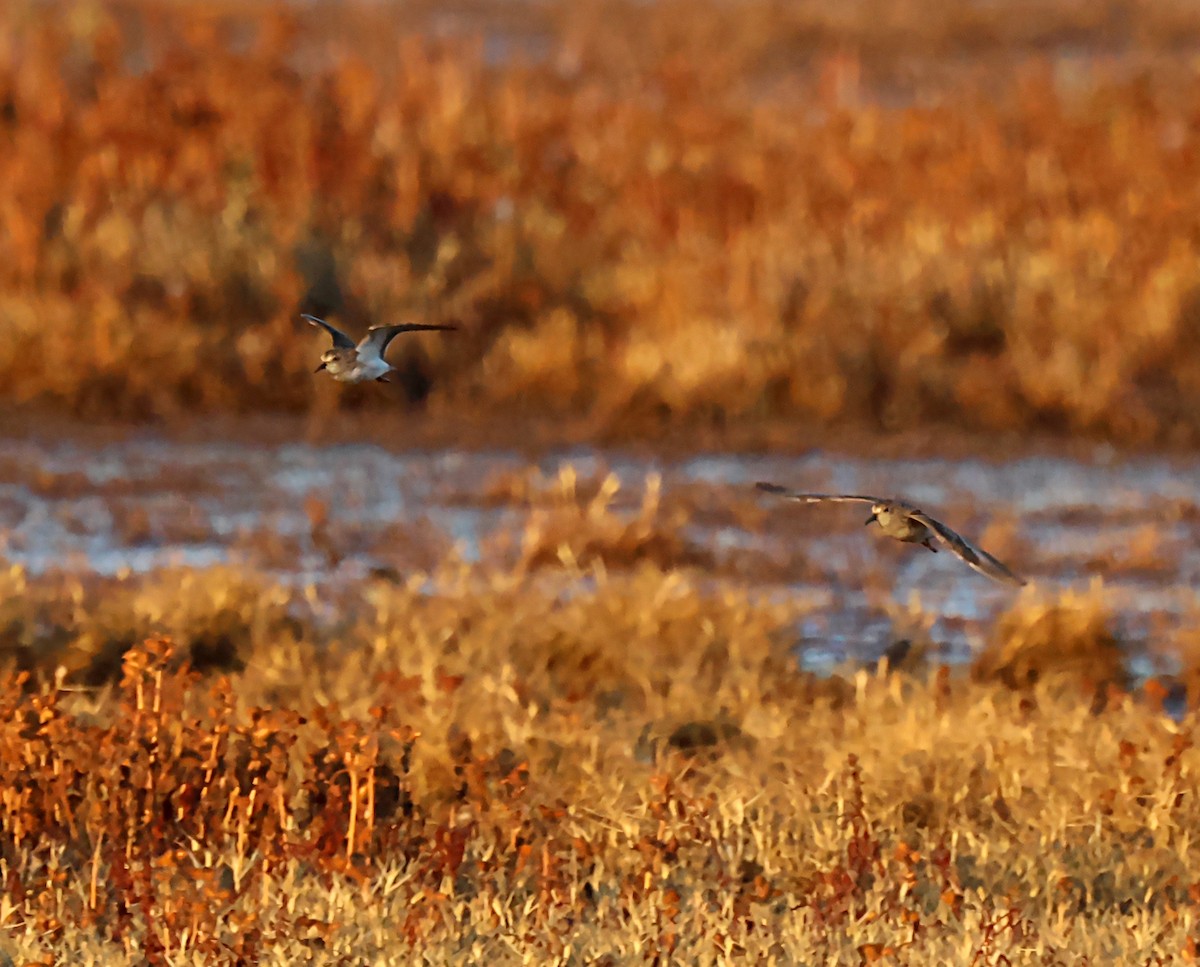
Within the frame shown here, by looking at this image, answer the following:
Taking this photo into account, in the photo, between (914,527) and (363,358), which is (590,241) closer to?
(363,358)

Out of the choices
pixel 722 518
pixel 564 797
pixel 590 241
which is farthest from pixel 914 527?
pixel 590 241

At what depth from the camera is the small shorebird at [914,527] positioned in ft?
13.7

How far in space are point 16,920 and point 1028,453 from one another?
20.8 feet

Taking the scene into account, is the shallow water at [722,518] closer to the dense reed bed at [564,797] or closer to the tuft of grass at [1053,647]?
the tuft of grass at [1053,647]

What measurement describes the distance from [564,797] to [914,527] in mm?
1289

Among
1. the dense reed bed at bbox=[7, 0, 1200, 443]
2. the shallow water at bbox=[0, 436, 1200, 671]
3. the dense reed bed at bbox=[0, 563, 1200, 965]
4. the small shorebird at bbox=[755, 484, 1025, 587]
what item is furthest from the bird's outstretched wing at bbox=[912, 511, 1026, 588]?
the dense reed bed at bbox=[7, 0, 1200, 443]

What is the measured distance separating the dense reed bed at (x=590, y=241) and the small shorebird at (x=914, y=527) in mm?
6006

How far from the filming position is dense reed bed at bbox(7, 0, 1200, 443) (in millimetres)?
10875

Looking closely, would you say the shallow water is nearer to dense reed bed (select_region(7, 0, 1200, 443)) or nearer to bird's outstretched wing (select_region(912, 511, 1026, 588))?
dense reed bed (select_region(7, 0, 1200, 443))

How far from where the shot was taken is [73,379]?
35.1 feet

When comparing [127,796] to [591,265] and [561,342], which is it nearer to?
[561,342]

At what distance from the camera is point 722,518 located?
30.7 feet

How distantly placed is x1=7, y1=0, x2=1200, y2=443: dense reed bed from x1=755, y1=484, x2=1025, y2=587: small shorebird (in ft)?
19.7

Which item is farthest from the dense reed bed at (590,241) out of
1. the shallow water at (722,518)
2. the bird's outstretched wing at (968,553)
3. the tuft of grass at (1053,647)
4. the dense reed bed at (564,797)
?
the bird's outstretched wing at (968,553)
